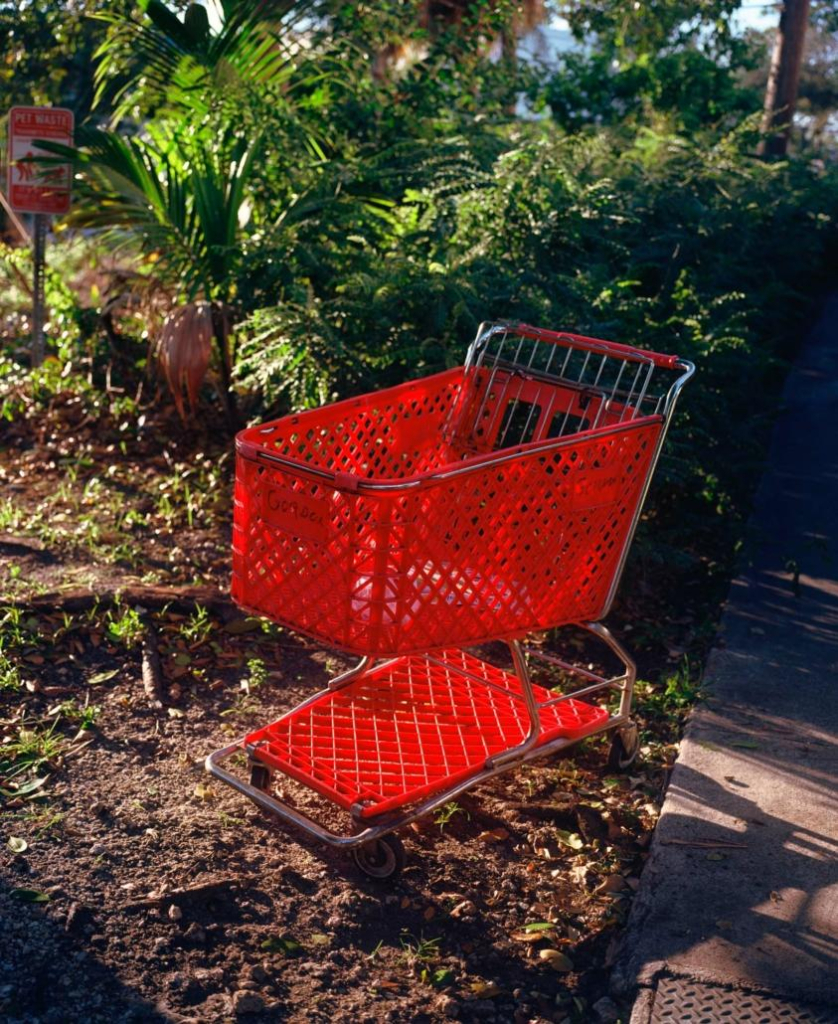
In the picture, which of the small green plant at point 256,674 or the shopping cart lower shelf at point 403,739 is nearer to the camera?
the shopping cart lower shelf at point 403,739

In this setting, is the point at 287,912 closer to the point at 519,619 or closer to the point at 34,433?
the point at 519,619

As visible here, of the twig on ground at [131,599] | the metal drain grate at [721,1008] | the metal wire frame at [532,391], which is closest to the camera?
the metal drain grate at [721,1008]

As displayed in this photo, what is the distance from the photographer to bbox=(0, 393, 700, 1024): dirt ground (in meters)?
2.85

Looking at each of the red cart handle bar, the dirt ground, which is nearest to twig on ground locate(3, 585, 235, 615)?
the dirt ground

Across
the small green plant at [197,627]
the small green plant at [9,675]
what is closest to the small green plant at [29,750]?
the small green plant at [9,675]

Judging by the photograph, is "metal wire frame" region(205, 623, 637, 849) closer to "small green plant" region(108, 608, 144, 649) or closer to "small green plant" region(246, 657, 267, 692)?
"small green plant" region(246, 657, 267, 692)

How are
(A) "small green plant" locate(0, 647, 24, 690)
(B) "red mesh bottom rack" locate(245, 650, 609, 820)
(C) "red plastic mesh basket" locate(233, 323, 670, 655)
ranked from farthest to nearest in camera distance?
(A) "small green plant" locate(0, 647, 24, 690) → (B) "red mesh bottom rack" locate(245, 650, 609, 820) → (C) "red plastic mesh basket" locate(233, 323, 670, 655)

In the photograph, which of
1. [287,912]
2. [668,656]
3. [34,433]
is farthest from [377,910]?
[34,433]

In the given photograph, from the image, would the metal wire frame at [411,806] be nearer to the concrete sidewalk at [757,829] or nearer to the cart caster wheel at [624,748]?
the cart caster wheel at [624,748]

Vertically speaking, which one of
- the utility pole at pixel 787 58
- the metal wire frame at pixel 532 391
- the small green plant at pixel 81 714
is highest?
the utility pole at pixel 787 58

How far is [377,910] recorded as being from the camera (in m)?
3.18

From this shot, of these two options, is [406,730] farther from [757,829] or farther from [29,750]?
[29,750]

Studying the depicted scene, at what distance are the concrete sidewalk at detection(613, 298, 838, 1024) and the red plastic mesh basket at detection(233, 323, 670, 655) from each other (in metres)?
0.74

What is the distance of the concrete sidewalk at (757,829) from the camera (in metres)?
2.82
